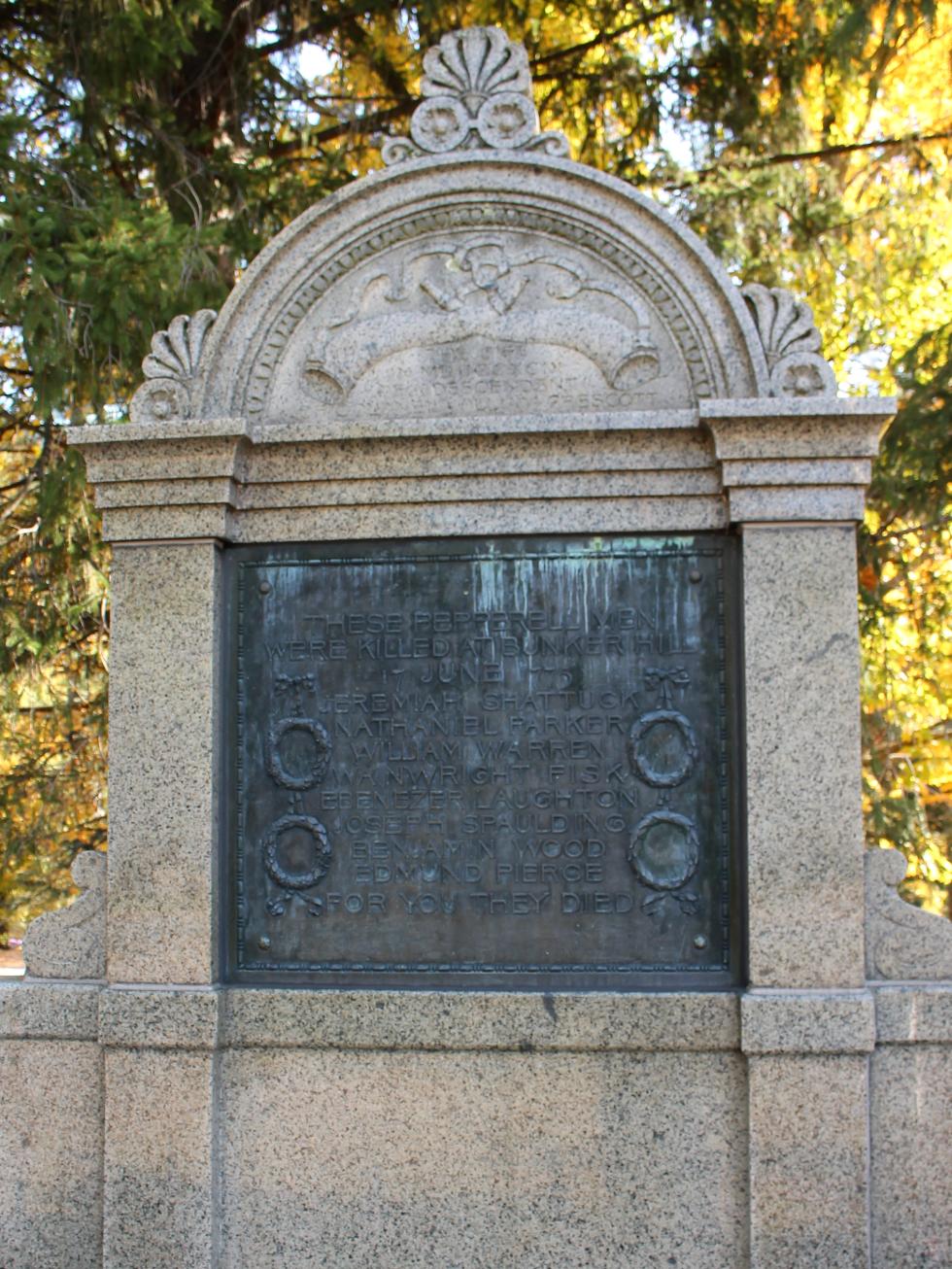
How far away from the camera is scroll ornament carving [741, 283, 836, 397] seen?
4.79 metres

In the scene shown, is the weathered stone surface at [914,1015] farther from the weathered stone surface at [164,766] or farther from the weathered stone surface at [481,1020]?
the weathered stone surface at [164,766]

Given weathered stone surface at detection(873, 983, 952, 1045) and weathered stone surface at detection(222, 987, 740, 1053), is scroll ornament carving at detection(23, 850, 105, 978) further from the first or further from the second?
weathered stone surface at detection(873, 983, 952, 1045)

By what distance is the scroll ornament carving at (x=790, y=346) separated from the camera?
15.7ft

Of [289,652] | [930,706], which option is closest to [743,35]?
[930,706]

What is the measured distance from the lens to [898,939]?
471 centimetres

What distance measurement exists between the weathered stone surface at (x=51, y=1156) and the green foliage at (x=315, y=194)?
12.7ft

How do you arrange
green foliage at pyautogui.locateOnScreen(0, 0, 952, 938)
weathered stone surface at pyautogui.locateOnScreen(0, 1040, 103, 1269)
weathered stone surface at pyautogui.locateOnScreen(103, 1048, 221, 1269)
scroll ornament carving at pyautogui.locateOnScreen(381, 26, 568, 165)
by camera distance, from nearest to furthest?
weathered stone surface at pyautogui.locateOnScreen(103, 1048, 221, 1269)
weathered stone surface at pyautogui.locateOnScreen(0, 1040, 103, 1269)
scroll ornament carving at pyautogui.locateOnScreen(381, 26, 568, 165)
green foliage at pyautogui.locateOnScreen(0, 0, 952, 938)

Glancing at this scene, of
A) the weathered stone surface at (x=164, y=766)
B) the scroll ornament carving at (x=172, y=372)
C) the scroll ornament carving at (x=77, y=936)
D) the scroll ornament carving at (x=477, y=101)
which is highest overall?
the scroll ornament carving at (x=477, y=101)

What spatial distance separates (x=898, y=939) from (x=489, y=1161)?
5.24 feet

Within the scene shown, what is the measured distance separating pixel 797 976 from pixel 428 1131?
4.51 feet

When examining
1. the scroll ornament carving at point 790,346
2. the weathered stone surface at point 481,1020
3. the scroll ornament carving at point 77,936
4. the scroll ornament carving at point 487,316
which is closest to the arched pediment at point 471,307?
the scroll ornament carving at point 487,316

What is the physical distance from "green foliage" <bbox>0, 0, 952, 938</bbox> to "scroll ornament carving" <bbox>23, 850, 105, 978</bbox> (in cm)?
335

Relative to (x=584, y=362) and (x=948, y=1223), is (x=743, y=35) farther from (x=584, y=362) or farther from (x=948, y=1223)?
(x=948, y=1223)

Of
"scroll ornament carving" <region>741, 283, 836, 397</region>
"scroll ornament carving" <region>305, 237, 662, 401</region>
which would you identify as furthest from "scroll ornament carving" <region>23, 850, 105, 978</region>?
"scroll ornament carving" <region>741, 283, 836, 397</region>
